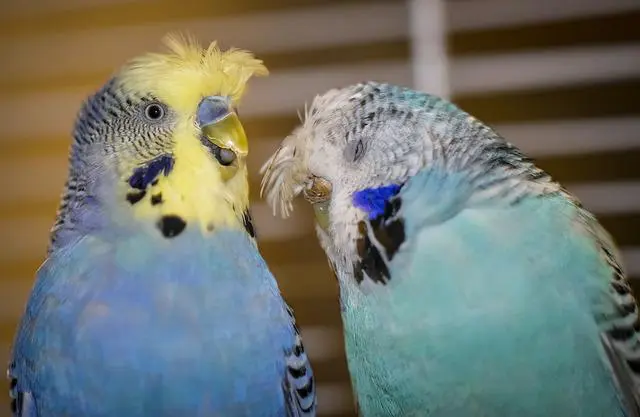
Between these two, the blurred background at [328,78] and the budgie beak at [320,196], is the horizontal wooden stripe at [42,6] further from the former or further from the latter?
the budgie beak at [320,196]

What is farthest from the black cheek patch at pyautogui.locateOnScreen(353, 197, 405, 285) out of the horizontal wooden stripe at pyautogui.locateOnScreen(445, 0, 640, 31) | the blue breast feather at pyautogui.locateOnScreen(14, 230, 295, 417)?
the horizontal wooden stripe at pyautogui.locateOnScreen(445, 0, 640, 31)

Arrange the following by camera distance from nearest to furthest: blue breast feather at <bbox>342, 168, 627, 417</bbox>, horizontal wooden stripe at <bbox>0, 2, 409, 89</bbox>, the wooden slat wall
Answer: blue breast feather at <bbox>342, 168, 627, 417</bbox>, horizontal wooden stripe at <bbox>0, 2, 409, 89</bbox>, the wooden slat wall

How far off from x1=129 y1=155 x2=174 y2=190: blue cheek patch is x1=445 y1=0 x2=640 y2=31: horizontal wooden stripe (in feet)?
3.26

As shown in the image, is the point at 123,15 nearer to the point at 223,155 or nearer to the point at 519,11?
the point at 223,155

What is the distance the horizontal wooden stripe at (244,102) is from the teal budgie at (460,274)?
25.5 inches

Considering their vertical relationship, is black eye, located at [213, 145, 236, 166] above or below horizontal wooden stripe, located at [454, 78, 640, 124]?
above

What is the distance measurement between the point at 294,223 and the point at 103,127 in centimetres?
78

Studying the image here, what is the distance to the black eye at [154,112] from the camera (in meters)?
0.89

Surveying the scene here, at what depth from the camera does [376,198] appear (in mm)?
833

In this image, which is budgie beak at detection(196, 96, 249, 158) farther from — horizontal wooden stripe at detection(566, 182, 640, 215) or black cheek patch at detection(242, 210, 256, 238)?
horizontal wooden stripe at detection(566, 182, 640, 215)

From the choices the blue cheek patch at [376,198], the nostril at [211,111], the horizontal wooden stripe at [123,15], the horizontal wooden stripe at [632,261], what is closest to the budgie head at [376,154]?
the blue cheek patch at [376,198]

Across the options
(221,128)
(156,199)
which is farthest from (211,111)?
(156,199)

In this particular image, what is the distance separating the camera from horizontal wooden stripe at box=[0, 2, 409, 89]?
1502mm

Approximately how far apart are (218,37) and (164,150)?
0.75 m
